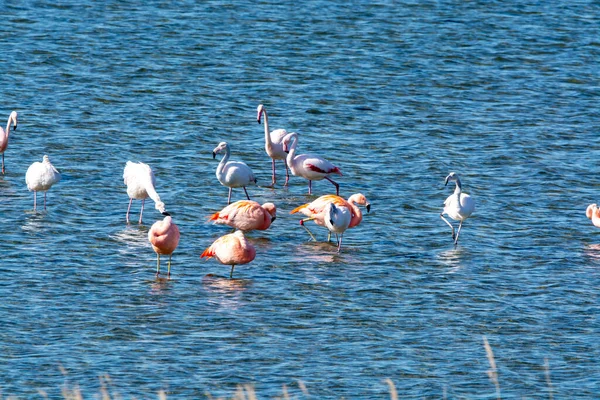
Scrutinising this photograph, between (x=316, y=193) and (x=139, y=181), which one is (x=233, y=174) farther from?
(x=316, y=193)

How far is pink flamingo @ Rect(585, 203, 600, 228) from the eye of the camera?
583 inches

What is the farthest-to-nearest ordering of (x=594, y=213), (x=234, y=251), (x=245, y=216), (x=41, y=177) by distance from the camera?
(x=41, y=177)
(x=594, y=213)
(x=245, y=216)
(x=234, y=251)

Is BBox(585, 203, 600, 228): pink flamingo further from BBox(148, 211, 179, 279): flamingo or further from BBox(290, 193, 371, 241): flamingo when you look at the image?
Answer: BBox(148, 211, 179, 279): flamingo

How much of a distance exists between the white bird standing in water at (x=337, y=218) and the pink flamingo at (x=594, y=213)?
3.01 metres

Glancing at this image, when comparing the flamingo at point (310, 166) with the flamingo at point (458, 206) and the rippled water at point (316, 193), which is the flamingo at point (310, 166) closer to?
the rippled water at point (316, 193)

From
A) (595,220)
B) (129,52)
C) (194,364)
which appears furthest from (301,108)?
(194,364)

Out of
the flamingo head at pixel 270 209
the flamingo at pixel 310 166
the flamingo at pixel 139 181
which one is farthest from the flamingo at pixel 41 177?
the flamingo at pixel 310 166

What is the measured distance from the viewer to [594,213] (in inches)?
584

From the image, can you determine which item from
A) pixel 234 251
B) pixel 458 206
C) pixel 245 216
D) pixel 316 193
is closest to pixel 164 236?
pixel 234 251

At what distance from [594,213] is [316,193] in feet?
13.6

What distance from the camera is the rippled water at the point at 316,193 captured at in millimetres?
10836

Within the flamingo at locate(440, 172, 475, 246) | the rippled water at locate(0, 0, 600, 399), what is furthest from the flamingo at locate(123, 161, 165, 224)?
the flamingo at locate(440, 172, 475, 246)

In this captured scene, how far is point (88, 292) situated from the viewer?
41.2ft

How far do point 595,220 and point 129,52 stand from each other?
12.1 meters
